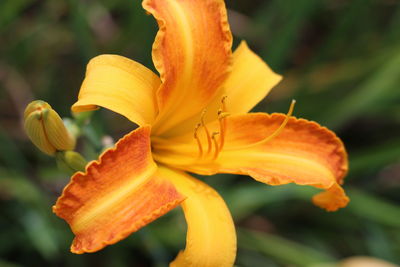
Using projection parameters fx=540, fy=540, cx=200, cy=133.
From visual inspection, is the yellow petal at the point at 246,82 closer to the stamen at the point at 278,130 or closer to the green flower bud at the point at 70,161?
the stamen at the point at 278,130

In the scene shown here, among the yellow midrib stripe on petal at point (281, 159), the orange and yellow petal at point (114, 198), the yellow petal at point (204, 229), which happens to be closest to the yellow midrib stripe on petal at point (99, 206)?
the orange and yellow petal at point (114, 198)

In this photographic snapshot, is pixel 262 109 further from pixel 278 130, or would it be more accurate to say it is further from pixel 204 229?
pixel 204 229

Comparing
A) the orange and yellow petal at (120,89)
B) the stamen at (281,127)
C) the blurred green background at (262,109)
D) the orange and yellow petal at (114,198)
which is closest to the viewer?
the orange and yellow petal at (114,198)

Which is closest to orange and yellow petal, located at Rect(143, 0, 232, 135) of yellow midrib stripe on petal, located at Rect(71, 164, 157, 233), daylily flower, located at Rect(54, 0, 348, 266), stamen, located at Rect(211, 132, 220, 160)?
daylily flower, located at Rect(54, 0, 348, 266)

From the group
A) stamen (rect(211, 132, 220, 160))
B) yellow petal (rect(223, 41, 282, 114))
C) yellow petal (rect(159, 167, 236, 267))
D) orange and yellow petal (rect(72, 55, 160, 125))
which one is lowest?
yellow petal (rect(159, 167, 236, 267))

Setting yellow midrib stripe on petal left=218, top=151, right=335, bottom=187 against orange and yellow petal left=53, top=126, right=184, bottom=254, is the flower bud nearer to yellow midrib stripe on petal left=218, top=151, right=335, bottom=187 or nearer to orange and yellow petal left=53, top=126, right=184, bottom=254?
orange and yellow petal left=53, top=126, right=184, bottom=254

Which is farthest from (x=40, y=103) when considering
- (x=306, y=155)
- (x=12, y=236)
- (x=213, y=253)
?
(x=12, y=236)
